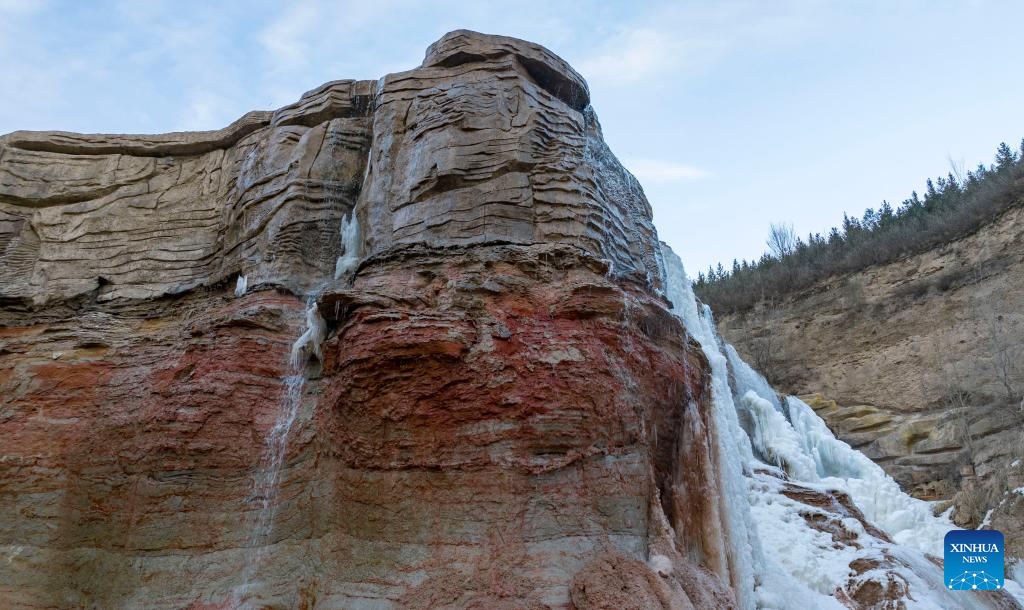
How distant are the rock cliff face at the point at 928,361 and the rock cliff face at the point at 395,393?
1260 centimetres

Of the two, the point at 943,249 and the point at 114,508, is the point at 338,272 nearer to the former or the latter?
the point at 114,508

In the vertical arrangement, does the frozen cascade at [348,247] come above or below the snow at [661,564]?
above

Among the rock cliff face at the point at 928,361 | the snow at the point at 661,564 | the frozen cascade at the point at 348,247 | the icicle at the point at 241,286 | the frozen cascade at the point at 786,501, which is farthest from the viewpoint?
the rock cliff face at the point at 928,361

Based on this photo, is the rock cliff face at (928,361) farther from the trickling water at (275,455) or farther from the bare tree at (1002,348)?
the trickling water at (275,455)

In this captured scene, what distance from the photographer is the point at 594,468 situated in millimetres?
8094

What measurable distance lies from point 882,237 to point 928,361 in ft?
25.5

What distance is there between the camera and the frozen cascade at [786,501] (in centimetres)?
1118

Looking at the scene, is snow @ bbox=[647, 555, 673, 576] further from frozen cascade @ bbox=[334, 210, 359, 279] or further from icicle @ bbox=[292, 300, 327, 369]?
frozen cascade @ bbox=[334, 210, 359, 279]

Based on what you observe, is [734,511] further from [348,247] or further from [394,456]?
[348,247]

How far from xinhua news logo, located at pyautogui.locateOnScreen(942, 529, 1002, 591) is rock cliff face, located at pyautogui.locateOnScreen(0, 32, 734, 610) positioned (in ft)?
19.6

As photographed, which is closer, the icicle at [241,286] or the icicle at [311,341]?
the icicle at [311,341]

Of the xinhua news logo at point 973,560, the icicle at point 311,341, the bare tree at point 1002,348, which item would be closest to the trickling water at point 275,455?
the icicle at point 311,341

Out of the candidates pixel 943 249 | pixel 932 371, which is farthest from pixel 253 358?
pixel 943 249

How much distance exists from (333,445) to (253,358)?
1.68 meters
